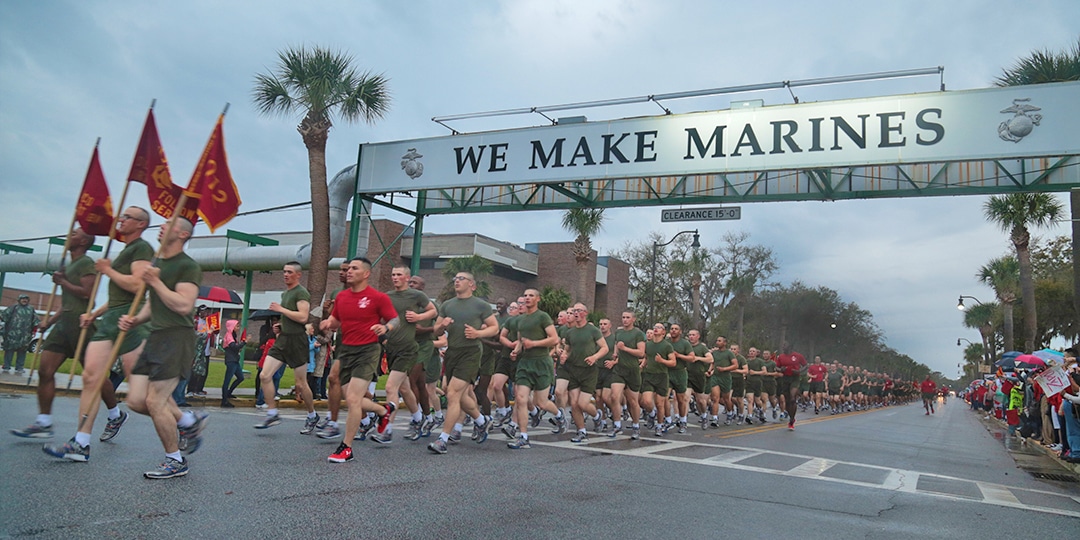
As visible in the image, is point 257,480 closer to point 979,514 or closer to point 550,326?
point 550,326

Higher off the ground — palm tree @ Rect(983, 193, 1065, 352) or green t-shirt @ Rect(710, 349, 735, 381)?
palm tree @ Rect(983, 193, 1065, 352)

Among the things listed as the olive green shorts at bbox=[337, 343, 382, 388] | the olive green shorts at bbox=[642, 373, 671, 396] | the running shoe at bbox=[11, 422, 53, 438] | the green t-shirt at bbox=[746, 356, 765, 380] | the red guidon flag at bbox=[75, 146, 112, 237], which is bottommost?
the running shoe at bbox=[11, 422, 53, 438]

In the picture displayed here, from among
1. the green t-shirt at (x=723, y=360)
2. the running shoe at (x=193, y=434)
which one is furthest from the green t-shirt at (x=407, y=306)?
the green t-shirt at (x=723, y=360)

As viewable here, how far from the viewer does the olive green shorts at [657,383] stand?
12.4 meters

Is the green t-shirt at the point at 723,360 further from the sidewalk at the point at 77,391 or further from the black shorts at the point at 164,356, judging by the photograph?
the black shorts at the point at 164,356

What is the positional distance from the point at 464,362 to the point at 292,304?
208 cm

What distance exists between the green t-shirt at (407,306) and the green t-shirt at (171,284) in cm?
296

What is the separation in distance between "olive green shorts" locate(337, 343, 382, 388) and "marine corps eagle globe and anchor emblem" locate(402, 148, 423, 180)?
1332cm

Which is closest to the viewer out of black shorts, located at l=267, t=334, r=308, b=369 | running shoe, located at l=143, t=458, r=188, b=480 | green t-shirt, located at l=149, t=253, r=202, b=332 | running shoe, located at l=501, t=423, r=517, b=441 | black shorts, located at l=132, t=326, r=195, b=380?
running shoe, located at l=143, t=458, r=188, b=480

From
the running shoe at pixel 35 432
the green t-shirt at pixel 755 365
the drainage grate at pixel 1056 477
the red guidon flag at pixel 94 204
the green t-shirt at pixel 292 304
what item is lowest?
the drainage grate at pixel 1056 477

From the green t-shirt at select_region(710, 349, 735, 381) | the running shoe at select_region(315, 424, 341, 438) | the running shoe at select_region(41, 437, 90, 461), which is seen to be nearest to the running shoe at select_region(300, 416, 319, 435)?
the running shoe at select_region(315, 424, 341, 438)

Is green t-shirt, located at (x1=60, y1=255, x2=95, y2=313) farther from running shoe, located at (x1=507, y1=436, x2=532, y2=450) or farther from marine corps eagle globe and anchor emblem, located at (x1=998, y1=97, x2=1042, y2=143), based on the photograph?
marine corps eagle globe and anchor emblem, located at (x1=998, y1=97, x2=1042, y2=143)

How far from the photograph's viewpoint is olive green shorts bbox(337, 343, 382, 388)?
708 centimetres

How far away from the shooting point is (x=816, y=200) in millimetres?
17828
